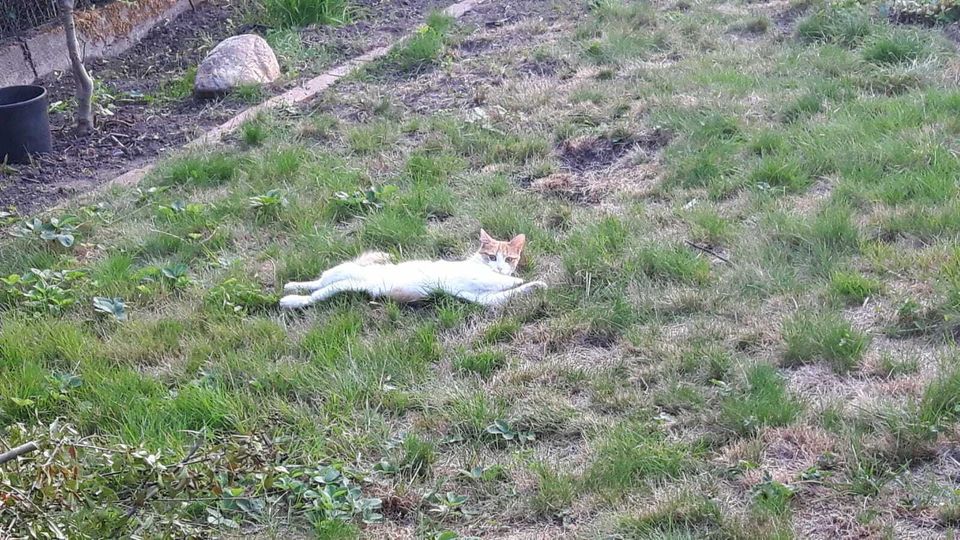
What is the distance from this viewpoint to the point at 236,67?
7273 millimetres

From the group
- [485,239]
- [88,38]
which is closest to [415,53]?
[88,38]

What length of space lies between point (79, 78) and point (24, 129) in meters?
0.58

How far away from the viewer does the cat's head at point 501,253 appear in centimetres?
444

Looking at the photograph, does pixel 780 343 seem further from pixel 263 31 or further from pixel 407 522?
pixel 263 31

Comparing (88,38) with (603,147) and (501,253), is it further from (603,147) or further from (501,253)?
(501,253)

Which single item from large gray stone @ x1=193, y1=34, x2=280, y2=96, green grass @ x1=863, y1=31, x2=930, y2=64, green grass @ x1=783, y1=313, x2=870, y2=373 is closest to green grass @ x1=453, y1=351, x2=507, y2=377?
green grass @ x1=783, y1=313, x2=870, y2=373

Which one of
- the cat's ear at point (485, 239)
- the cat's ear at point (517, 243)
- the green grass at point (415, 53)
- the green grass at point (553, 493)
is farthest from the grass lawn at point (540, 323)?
the green grass at point (415, 53)

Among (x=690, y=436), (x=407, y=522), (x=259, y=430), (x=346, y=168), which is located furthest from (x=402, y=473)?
(x=346, y=168)

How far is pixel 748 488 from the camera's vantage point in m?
3.06

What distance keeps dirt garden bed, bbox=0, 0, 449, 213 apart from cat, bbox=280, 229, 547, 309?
2259 millimetres

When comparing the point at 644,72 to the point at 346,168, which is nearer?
the point at 346,168

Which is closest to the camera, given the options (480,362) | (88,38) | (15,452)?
(15,452)

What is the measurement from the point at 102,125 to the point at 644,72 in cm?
361

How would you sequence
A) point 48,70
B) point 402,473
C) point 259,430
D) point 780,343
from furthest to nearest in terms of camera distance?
1. point 48,70
2. point 780,343
3. point 259,430
4. point 402,473
